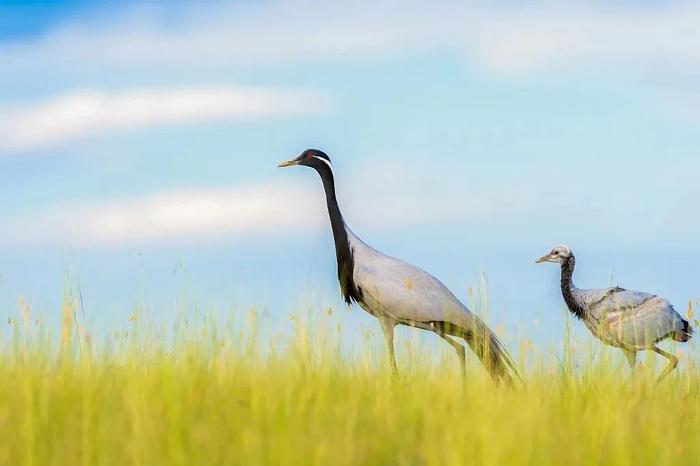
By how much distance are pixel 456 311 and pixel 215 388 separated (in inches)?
150

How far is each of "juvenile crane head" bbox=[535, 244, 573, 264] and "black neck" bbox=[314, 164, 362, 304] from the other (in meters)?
3.63

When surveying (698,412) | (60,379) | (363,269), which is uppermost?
(363,269)

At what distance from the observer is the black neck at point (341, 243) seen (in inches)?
377

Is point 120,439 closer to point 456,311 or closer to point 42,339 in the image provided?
point 42,339

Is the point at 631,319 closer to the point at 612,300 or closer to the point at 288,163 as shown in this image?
the point at 612,300

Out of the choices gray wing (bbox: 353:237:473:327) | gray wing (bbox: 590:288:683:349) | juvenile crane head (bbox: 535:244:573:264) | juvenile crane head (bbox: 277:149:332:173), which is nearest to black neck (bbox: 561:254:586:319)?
juvenile crane head (bbox: 535:244:573:264)

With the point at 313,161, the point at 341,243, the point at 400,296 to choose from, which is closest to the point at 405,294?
the point at 400,296

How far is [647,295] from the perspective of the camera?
10906 mm

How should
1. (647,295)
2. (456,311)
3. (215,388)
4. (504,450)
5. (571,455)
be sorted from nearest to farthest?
(504,450) < (571,455) < (215,388) < (456,311) < (647,295)

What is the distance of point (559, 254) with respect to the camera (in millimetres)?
12562

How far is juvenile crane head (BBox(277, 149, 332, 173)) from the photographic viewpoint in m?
10.4

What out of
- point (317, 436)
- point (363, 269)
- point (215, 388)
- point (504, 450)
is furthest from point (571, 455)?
point (363, 269)

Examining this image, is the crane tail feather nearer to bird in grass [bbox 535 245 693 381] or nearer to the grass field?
bird in grass [bbox 535 245 693 381]

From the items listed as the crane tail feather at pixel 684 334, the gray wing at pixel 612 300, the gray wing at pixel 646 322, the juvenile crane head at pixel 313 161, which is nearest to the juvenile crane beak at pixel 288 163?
the juvenile crane head at pixel 313 161
